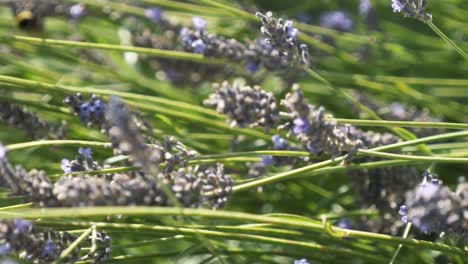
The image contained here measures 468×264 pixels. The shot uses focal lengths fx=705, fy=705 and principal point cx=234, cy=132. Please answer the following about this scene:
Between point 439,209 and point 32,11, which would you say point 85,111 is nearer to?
point 439,209

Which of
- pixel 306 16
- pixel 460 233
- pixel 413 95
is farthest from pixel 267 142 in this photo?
pixel 306 16

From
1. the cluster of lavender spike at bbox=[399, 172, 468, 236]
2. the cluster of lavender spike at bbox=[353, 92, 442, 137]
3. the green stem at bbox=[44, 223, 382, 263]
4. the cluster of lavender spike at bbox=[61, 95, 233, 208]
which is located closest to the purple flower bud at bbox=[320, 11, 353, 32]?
the cluster of lavender spike at bbox=[353, 92, 442, 137]

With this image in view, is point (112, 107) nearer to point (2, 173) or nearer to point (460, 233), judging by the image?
point (2, 173)

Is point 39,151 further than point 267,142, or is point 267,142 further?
point 39,151

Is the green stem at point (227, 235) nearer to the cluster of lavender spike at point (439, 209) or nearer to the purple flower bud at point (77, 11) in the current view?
the cluster of lavender spike at point (439, 209)

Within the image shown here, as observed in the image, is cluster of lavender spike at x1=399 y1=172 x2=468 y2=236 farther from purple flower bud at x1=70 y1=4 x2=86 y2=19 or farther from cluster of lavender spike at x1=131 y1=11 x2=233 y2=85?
purple flower bud at x1=70 y1=4 x2=86 y2=19

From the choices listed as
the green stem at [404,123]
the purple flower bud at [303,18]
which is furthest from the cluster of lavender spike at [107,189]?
the purple flower bud at [303,18]

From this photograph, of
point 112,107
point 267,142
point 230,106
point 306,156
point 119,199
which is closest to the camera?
point 112,107
